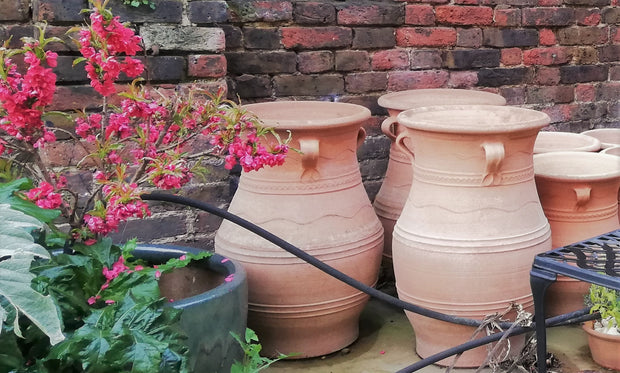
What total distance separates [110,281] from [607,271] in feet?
3.37

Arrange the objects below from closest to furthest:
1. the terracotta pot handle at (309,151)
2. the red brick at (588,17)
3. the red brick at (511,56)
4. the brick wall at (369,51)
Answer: the terracotta pot handle at (309,151) → the brick wall at (369,51) → the red brick at (511,56) → the red brick at (588,17)

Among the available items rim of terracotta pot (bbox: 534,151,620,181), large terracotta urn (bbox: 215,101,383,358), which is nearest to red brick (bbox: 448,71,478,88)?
rim of terracotta pot (bbox: 534,151,620,181)

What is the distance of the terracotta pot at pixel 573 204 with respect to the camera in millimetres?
2252

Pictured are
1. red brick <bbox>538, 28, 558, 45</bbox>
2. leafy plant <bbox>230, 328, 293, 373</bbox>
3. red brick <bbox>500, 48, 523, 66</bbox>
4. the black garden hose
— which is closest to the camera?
leafy plant <bbox>230, 328, 293, 373</bbox>

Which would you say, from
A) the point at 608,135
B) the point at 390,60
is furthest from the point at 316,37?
the point at 608,135

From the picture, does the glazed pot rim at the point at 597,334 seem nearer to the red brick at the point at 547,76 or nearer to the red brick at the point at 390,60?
the red brick at the point at 390,60

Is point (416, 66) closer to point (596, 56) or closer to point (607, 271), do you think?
point (596, 56)

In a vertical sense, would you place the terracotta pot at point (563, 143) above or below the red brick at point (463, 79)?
below

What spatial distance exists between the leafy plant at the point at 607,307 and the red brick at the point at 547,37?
1.56 metres

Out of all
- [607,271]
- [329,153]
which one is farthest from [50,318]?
[329,153]

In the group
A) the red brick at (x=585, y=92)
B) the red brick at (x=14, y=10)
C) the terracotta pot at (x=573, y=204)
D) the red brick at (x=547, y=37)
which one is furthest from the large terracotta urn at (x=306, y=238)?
the red brick at (x=585, y=92)

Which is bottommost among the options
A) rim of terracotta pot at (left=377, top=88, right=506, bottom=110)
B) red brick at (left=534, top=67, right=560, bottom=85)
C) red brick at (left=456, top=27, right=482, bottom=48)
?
red brick at (left=534, top=67, right=560, bottom=85)

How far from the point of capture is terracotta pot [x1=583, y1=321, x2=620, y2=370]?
2031 millimetres

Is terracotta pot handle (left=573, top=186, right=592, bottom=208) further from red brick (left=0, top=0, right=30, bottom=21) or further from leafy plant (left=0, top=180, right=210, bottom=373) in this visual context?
red brick (left=0, top=0, right=30, bottom=21)
